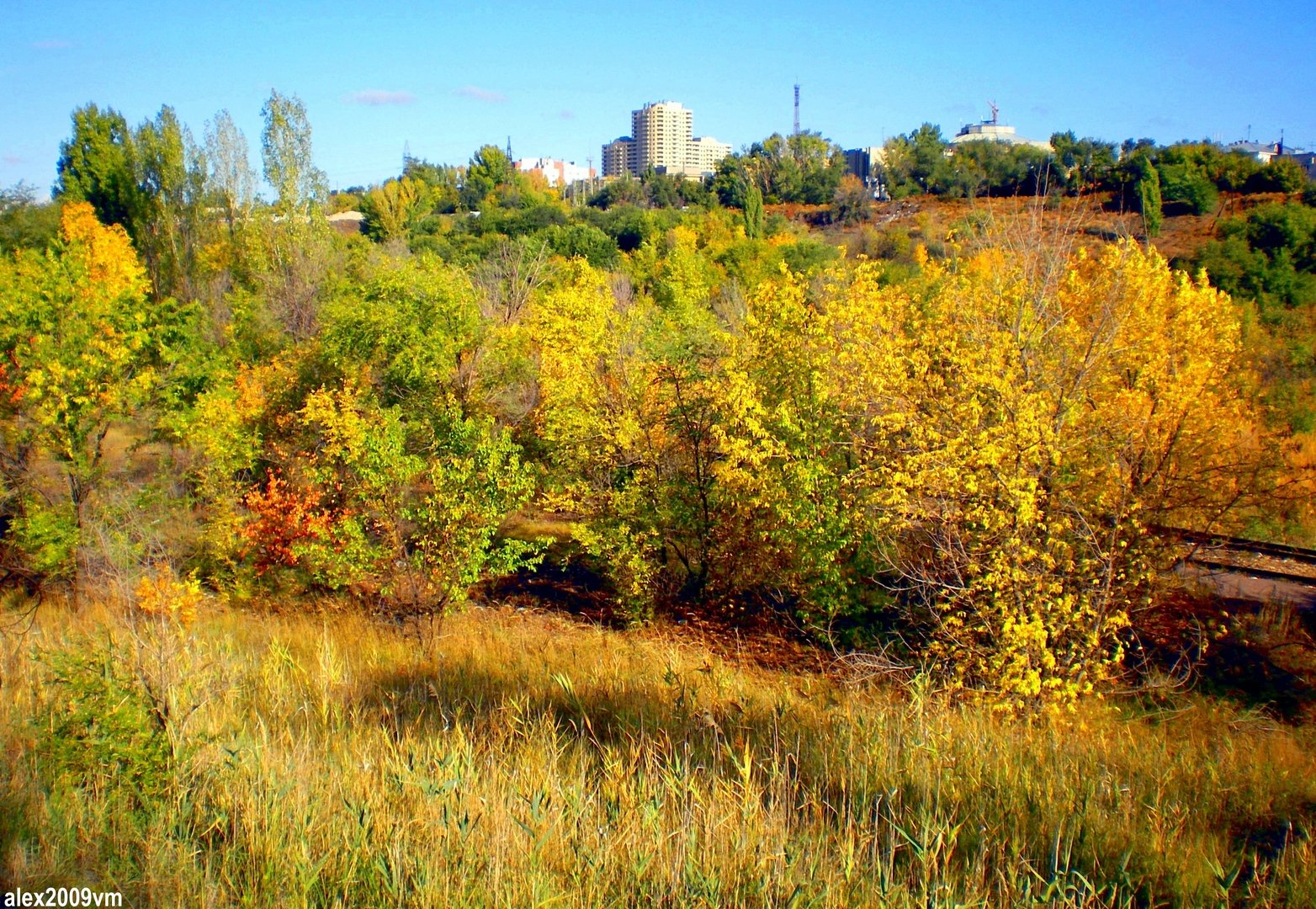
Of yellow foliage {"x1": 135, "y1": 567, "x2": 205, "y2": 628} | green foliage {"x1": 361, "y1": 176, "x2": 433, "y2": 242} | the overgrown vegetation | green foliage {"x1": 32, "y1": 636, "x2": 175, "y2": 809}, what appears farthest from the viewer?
green foliage {"x1": 361, "y1": 176, "x2": 433, "y2": 242}

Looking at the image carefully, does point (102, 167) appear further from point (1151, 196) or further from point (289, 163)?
point (1151, 196)

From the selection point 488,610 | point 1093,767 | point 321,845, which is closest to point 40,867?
point 321,845

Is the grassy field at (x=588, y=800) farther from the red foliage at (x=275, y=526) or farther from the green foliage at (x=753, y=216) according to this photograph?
the green foliage at (x=753, y=216)

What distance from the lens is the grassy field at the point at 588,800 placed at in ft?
9.69

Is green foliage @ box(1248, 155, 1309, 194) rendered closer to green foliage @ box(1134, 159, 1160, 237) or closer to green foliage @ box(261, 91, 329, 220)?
green foliage @ box(1134, 159, 1160, 237)

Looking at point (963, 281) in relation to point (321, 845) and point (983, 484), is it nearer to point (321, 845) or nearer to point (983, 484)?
point (983, 484)

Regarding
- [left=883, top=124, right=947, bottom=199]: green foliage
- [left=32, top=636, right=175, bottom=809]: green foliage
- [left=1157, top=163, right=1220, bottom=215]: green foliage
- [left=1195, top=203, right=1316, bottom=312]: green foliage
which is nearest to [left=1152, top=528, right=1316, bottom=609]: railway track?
[left=32, top=636, right=175, bottom=809]: green foliage

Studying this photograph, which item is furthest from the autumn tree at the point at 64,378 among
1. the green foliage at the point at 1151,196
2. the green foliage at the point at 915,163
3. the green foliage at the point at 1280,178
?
the green foliage at the point at 915,163

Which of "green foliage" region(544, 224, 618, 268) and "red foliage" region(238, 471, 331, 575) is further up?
"green foliage" region(544, 224, 618, 268)

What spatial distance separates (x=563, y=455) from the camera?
45.0ft

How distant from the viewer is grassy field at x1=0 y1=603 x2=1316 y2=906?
295 cm

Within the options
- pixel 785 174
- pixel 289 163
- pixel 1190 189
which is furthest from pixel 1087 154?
pixel 289 163

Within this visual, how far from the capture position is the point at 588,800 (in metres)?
3.46

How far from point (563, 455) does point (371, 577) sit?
11.1 feet
